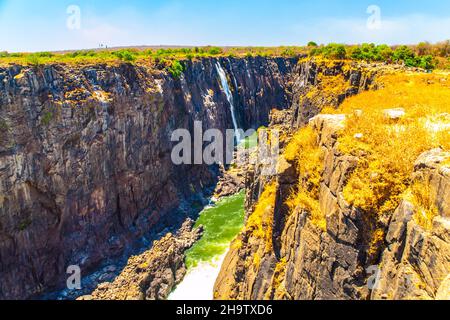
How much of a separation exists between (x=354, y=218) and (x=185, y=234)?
29196 millimetres

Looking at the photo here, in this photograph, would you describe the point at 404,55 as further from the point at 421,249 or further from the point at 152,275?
the point at 152,275

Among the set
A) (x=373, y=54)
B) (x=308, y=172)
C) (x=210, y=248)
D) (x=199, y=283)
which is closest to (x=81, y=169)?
(x=210, y=248)

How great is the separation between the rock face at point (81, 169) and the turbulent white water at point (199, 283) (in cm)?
843

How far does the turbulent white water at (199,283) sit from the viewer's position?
28288 millimetres

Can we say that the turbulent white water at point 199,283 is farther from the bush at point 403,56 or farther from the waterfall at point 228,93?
the waterfall at point 228,93

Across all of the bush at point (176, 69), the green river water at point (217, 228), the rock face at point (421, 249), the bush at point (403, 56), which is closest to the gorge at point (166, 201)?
the rock face at point (421, 249)

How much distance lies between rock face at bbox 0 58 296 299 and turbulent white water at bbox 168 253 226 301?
843 cm

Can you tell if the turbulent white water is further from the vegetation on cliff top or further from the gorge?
the vegetation on cliff top

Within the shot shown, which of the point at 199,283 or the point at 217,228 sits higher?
the point at 217,228

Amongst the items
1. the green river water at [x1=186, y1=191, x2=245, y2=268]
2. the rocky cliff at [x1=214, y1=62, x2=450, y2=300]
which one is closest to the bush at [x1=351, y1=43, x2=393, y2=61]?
the green river water at [x1=186, y1=191, x2=245, y2=268]

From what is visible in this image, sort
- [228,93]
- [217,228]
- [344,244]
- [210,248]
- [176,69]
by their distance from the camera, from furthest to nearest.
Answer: [228,93]
[176,69]
[217,228]
[210,248]
[344,244]

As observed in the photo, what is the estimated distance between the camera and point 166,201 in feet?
141

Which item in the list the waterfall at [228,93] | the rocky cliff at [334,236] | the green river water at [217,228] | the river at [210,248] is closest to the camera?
the rocky cliff at [334,236]

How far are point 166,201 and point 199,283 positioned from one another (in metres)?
14.8
